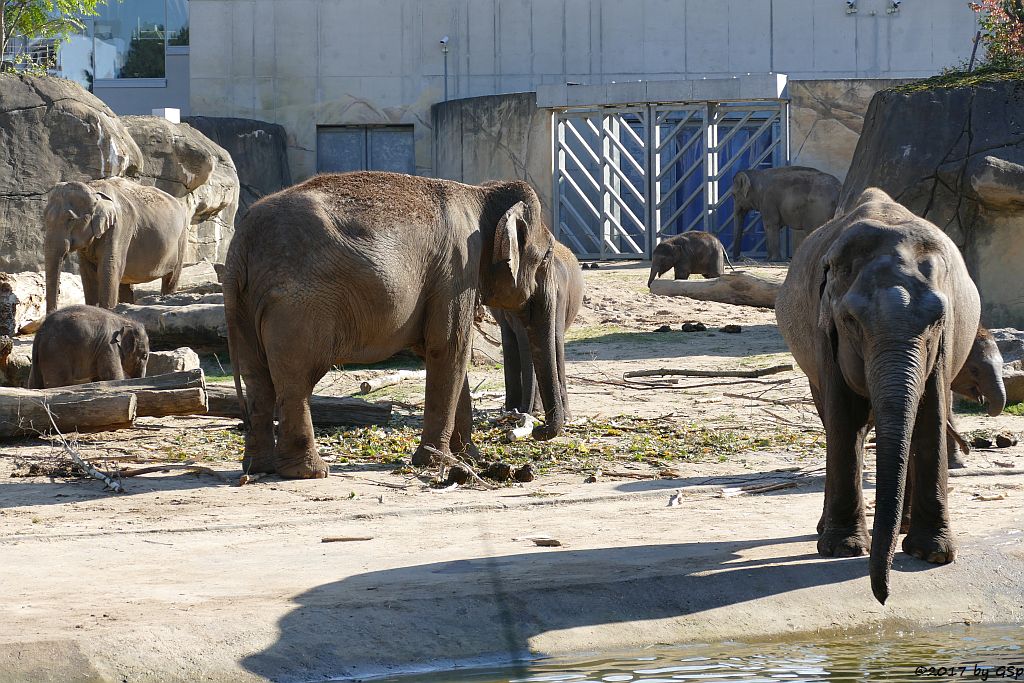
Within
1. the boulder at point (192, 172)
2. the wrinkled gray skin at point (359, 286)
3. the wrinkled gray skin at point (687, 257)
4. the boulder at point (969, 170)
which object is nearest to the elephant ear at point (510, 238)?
the wrinkled gray skin at point (359, 286)

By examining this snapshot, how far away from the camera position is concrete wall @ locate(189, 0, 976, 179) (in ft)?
100

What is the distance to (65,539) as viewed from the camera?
237 inches

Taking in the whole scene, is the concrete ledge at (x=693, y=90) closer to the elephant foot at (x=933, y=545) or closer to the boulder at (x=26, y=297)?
the boulder at (x=26, y=297)

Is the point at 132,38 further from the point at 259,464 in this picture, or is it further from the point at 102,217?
the point at 259,464

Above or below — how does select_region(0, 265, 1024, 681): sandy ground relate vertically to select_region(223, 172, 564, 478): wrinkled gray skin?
below

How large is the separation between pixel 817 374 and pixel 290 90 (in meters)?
27.5

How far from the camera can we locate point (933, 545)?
17.3 feet

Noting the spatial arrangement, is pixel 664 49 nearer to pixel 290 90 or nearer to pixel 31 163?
pixel 290 90

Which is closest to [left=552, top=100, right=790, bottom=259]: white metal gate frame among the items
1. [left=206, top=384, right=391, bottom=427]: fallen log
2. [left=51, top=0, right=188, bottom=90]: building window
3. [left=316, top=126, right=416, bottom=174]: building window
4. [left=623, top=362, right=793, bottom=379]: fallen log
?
[left=316, top=126, right=416, bottom=174]: building window

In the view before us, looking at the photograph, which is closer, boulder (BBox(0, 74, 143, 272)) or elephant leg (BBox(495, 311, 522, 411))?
elephant leg (BBox(495, 311, 522, 411))

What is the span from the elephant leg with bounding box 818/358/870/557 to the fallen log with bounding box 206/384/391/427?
4.55 metres

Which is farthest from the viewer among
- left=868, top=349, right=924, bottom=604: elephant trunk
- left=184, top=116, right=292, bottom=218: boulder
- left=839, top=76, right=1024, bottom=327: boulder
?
left=184, top=116, right=292, bottom=218: boulder

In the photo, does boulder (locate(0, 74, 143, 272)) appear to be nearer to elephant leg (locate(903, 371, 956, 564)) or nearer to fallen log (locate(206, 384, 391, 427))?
fallen log (locate(206, 384, 391, 427))

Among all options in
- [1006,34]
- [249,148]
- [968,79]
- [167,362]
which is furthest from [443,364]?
[249,148]
